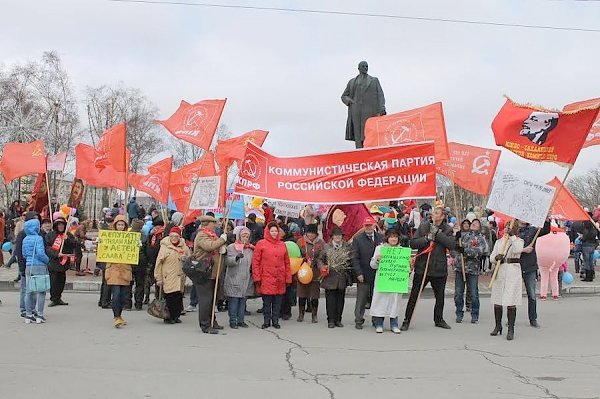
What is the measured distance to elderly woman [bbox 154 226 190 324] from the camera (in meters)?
9.85

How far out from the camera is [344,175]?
10164mm

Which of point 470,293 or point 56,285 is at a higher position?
point 470,293

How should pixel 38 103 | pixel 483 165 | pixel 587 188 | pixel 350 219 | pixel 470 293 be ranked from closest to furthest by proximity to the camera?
pixel 470 293, pixel 350 219, pixel 483 165, pixel 38 103, pixel 587 188

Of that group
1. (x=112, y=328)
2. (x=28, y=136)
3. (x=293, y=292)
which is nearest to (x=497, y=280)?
(x=293, y=292)

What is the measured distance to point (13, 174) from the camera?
47.9 ft

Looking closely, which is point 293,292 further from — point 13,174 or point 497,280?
point 13,174

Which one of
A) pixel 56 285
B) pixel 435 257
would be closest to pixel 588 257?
pixel 435 257

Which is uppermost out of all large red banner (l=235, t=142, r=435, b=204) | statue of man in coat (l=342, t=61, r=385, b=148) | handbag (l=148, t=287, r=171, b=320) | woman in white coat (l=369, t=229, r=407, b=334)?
statue of man in coat (l=342, t=61, r=385, b=148)

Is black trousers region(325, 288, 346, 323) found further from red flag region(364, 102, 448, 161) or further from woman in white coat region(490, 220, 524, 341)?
red flag region(364, 102, 448, 161)

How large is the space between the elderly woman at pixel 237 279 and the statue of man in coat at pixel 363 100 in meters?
7.59

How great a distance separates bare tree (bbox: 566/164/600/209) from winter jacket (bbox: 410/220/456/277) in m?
83.6

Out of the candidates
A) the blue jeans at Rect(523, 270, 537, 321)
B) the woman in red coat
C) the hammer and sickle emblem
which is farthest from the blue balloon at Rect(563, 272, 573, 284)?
the woman in red coat

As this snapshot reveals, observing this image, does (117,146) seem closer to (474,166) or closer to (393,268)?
(393,268)

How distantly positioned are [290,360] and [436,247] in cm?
353
